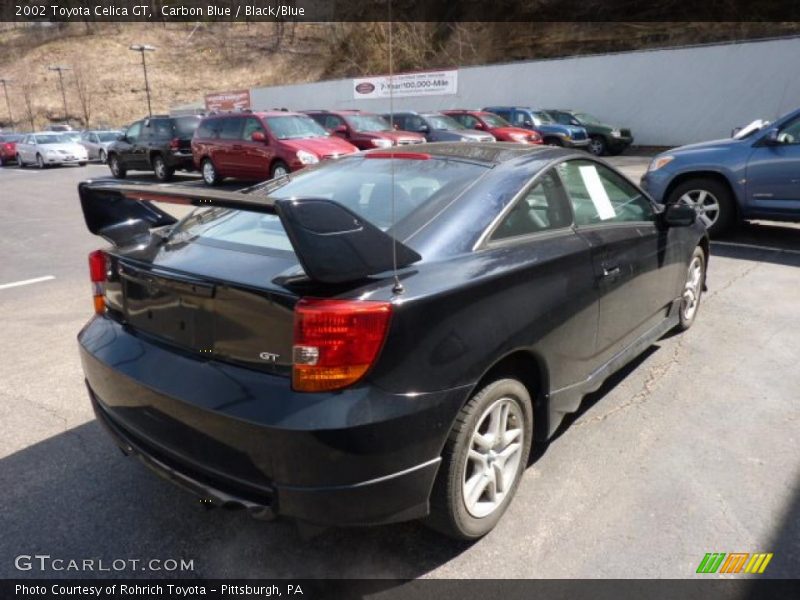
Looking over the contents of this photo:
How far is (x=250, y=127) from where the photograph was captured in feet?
45.9

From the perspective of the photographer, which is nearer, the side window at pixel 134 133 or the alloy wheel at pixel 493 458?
the alloy wheel at pixel 493 458

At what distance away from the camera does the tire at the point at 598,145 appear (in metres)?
21.3

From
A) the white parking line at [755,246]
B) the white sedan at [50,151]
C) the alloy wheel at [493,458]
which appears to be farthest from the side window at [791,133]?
the white sedan at [50,151]

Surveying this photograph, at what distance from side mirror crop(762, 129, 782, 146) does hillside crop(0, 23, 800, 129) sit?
26.6 m

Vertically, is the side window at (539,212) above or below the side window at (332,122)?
below

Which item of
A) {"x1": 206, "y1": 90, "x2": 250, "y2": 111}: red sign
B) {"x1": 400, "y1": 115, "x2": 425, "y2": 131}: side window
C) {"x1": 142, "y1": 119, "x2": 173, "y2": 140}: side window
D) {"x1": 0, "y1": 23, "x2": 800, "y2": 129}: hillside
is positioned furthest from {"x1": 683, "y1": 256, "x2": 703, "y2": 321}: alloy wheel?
{"x1": 206, "y1": 90, "x2": 250, "y2": 111}: red sign

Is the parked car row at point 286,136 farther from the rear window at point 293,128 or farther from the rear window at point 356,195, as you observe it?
the rear window at point 356,195

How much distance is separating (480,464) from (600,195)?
1.79m

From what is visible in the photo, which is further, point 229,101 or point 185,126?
point 229,101

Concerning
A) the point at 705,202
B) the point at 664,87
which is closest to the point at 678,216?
the point at 705,202

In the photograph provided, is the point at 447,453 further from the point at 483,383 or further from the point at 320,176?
the point at 320,176

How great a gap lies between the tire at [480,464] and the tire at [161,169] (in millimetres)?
16334

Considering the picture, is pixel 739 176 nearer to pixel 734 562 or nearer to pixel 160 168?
pixel 734 562

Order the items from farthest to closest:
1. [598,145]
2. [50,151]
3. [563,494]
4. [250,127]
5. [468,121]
Answer: [50,151]
[598,145]
[468,121]
[250,127]
[563,494]
